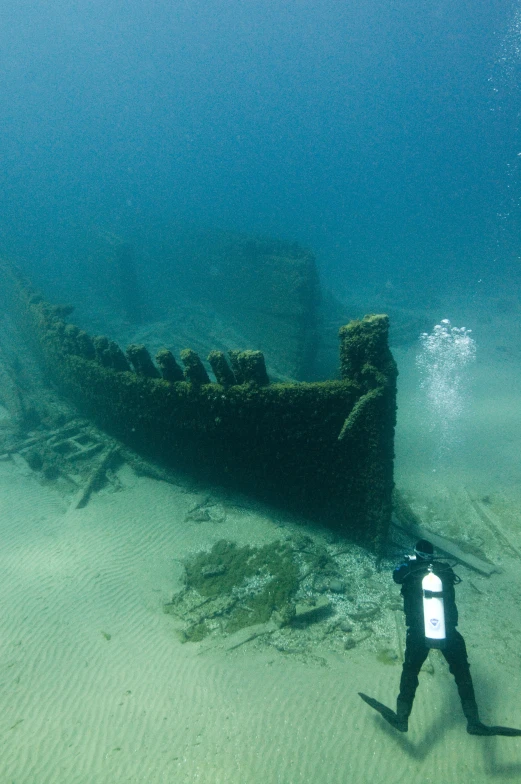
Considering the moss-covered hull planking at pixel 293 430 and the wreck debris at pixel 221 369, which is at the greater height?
the wreck debris at pixel 221 369

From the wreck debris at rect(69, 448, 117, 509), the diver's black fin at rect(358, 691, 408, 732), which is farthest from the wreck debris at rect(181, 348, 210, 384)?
the diver's black fin at rect(358, 691, 408, 732)

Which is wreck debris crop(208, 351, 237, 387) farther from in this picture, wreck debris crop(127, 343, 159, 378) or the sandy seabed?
the sandy seabed

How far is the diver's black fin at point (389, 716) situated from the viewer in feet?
16.3

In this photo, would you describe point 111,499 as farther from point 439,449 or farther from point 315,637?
point 439,449

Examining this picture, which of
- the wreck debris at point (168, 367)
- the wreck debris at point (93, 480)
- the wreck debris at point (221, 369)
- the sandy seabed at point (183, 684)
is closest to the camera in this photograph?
the sandy seabed at point (183, 684)

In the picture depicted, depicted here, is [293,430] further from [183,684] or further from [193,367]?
[183,684]

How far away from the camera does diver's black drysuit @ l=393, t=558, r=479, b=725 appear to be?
15.6ft

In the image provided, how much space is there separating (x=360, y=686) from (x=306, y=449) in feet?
12.7

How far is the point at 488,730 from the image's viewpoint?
15.6 feet

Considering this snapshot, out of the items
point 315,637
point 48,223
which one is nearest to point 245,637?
point 315,637

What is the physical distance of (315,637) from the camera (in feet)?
21.0

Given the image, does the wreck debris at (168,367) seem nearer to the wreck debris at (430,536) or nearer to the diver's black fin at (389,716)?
the wreck debris at (430,536)

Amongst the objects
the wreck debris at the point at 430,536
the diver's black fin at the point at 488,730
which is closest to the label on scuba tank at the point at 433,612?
the diver's black fin at the point at 488,730

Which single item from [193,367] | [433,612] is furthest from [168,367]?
[433,612]
